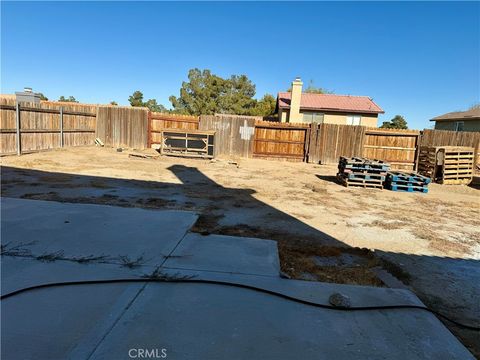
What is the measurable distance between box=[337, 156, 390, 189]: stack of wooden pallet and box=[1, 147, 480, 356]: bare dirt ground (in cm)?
46

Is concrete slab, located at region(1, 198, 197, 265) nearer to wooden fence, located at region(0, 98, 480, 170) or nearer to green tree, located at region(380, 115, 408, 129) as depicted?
wooden fence, located at region(0, 98, 480, 170)

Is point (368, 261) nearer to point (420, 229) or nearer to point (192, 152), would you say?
point (420, 229)

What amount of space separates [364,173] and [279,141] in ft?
23.5

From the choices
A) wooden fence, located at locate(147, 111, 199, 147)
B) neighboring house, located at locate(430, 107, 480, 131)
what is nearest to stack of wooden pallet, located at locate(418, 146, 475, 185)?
wooden fence, located at locate(147, 111, 199, 147)

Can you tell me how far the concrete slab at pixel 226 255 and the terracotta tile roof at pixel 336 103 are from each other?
21.6m

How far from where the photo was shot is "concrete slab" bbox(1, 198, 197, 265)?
3801mm

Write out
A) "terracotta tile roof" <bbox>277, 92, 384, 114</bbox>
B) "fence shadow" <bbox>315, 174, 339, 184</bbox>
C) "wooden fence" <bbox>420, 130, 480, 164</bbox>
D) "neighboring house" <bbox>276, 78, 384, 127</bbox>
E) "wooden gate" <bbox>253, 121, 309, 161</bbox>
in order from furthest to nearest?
"terracotta tile roof" <bbox>277, 92, 384, 114</bbox> < "neighboring house" <bbox>276, 78, 384, 127</bbox> < "wooden gate" <bbox>253, 121, 309, 161</bbox> < "wooden fence" <bbox>420, 130, 480, 164</bbox> < "fence shadow" <bbox>315, 174, 339, 184</bbox>

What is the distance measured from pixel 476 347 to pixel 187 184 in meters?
7.90

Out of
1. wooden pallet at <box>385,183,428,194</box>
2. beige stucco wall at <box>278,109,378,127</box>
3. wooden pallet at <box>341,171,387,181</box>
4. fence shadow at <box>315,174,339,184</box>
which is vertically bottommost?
fence shadow at <box>315,174,339,184</box>

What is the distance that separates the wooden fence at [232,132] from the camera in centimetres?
1781

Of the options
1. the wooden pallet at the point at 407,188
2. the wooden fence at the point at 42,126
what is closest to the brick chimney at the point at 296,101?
the wooden fence at the point at 42,126

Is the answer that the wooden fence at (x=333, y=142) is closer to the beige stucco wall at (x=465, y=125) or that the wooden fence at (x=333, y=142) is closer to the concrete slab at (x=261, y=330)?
the concrete slab at (x=261, y=330)

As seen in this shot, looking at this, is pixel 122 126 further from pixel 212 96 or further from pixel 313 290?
pixel 212 96

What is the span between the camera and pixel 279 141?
17.9m
